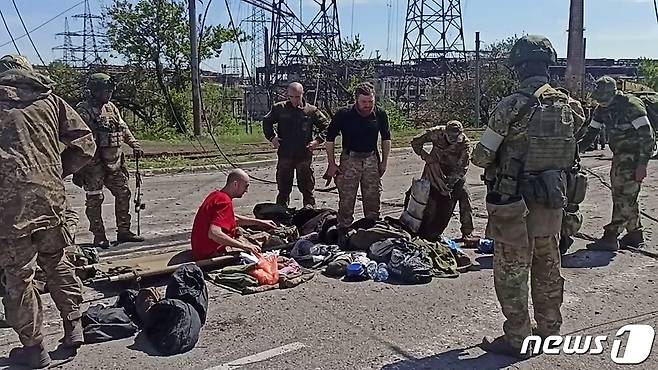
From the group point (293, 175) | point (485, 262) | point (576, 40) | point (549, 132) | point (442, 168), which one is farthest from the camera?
point (576, 40)

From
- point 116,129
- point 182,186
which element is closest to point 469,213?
point 116,129

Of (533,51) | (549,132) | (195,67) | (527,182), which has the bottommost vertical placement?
(527,182)

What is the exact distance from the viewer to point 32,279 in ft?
15.5

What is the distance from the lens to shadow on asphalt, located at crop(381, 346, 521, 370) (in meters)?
4.92

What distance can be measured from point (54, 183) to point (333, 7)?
31.4m

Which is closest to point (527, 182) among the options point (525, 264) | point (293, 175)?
point (525, 264)

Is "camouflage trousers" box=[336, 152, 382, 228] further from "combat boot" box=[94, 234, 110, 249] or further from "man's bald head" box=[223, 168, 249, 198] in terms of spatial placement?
"combat boot" box=[94, 234, 110, 249]

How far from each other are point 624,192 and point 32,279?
6225mm

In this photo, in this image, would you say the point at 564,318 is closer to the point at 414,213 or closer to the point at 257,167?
the point at 414,213

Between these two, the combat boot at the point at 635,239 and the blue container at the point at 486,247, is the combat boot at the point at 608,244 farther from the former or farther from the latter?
the blue container at the point at 486,247

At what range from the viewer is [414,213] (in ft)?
26.6

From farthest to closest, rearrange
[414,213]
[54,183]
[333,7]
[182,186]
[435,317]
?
[333,7], [182,186], [414,213], [435,317], [54,183]

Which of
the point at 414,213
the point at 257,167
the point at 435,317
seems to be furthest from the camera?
the point at 257,167

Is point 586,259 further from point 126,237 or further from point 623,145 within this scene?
point 126,237
